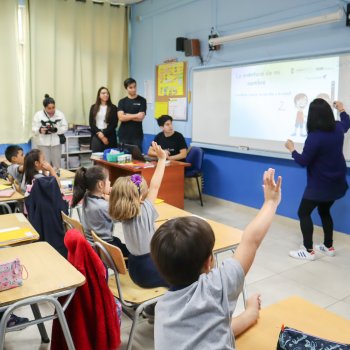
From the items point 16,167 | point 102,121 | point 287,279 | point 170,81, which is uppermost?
point 170,81

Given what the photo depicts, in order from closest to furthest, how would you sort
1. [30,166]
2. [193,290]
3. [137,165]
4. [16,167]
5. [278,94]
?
[193,290], [30,166], [16,167], [278,94], [137,165]

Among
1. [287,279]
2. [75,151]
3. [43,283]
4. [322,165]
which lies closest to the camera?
[43,283]

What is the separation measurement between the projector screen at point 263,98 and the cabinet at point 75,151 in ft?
6.95

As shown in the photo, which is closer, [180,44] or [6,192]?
[6,192]

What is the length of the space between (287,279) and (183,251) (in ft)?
8.17

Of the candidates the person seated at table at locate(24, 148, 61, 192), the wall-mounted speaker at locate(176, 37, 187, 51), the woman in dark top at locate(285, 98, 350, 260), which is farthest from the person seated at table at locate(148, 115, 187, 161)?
the person seated at table at locate(24, 148, 61, 192)

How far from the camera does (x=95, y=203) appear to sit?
104 inches

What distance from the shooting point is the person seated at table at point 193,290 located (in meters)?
1.04

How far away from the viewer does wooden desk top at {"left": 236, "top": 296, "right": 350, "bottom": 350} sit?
1242mm

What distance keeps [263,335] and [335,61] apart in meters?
3.40

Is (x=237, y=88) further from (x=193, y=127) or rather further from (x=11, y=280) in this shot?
(x=11, y=280)

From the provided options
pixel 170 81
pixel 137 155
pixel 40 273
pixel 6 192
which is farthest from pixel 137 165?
pixel 40 273

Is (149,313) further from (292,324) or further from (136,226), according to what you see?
(292,324)

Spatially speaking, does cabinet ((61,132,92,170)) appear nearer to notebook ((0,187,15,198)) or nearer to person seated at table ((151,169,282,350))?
notebook ((0,187,15,198))
